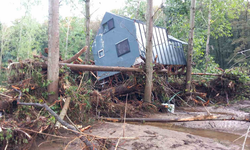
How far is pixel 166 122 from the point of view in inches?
219

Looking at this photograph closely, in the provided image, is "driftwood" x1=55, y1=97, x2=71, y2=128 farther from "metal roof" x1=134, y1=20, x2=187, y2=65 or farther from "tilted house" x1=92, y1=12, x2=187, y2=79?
"metal roof" x1=134, y1=20, x2=187, y2=65

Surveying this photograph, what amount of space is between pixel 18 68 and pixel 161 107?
4.72 meters

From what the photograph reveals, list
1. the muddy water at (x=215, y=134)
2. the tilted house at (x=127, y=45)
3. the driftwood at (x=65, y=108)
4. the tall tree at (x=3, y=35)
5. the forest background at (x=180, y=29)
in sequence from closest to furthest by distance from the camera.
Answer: the muddy water at (x=215, y=134)
the driftwood at (x=65, y=108)
the tilted house at (x=127, y=45)
the forest background at (x=180, y=29)
the tall tree at (x=3, y=35)

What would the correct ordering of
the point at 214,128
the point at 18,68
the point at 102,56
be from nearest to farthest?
the point at 18,68
the point at 214,128
the point at 102,56

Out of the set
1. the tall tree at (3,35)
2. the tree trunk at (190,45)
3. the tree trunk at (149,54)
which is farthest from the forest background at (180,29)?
the tree trunk at (149,54)

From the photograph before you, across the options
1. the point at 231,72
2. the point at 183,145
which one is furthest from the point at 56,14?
the point at 231,72

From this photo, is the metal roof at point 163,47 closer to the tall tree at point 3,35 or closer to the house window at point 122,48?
the house window at point 122,48

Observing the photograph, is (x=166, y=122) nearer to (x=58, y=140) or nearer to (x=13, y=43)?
(x=58, y=140)

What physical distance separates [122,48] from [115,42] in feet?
2.26

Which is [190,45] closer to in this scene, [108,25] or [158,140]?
[108,25]

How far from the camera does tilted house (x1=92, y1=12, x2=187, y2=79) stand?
9.65 metres

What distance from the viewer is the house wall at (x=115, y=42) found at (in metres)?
9.74

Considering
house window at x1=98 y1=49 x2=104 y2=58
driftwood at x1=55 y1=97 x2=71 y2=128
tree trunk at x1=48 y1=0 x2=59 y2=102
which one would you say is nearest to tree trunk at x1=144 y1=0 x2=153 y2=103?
driftwood at x1=55 y1=97 x2=71 y2=128

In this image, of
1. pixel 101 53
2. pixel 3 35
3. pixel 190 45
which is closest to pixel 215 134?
pixel 190 45
